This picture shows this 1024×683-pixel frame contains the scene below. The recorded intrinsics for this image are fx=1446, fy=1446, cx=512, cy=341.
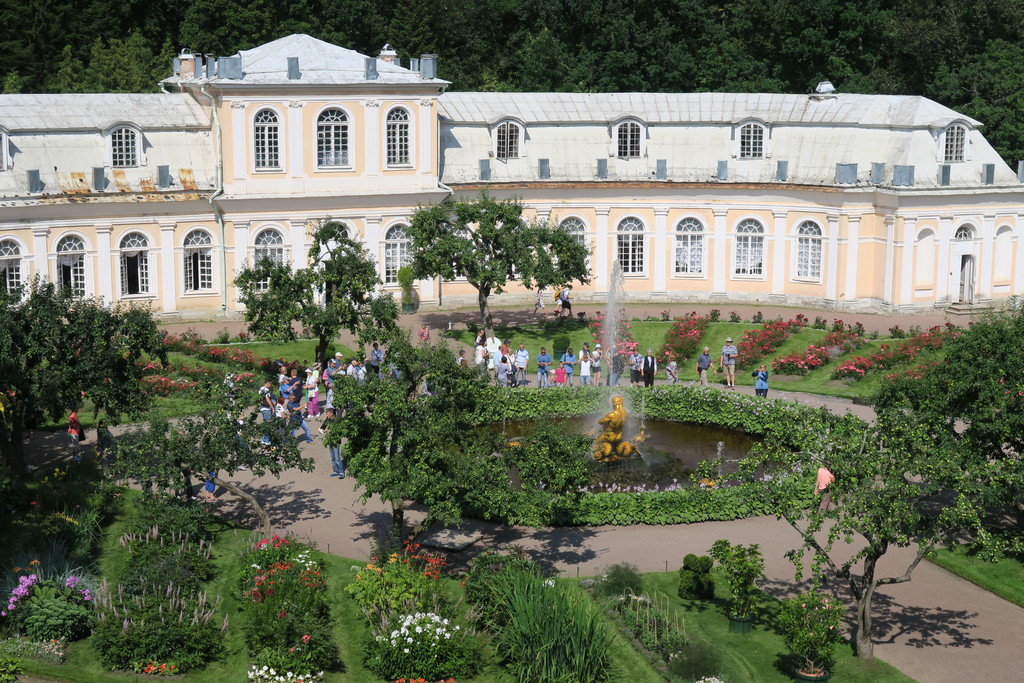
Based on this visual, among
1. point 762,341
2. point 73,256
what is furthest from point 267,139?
point 762,341

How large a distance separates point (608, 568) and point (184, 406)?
16763 millimetres

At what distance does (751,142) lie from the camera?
190ft

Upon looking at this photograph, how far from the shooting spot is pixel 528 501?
29.3 metres

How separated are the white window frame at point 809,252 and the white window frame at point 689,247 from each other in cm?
362

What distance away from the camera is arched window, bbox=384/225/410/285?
180ft

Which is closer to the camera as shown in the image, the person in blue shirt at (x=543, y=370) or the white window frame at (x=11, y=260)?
the person in blue shirt at (x=543, y=370)

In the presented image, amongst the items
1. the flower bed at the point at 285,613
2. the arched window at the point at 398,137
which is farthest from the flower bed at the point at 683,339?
the flower bed at the point at 285,613

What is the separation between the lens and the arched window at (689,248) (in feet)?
188

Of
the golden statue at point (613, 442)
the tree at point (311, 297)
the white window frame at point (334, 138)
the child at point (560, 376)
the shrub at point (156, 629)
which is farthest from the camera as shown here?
the white window frame at point (334, 138)

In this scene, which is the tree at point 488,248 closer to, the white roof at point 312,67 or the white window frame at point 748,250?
the white roof at point 312,67

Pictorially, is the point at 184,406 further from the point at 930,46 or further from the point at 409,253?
the point at 930,46

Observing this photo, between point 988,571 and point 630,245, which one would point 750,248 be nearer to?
point 630,245

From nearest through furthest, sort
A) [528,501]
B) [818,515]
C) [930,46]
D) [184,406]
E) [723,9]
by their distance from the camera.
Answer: [818,515] → [528,501] → [184,406] → [930,46] → [723,9]

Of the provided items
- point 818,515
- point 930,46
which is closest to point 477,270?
point 818,515
